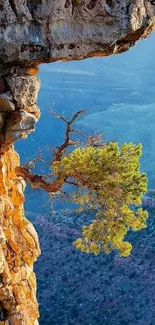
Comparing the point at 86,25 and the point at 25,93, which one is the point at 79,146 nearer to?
the point at 25,93

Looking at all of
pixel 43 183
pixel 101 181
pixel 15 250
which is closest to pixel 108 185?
pixel 101 181

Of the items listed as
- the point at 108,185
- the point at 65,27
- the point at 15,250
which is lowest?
the point at 15,250

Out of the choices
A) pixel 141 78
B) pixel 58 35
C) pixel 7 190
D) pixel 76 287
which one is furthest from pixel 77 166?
pixel 141 78

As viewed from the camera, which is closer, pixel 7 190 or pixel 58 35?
pixel 58 35

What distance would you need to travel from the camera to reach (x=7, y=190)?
43.9ft

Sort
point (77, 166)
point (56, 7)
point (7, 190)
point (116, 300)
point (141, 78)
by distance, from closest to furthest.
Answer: point (56, 7)
point (77, 166)
point (7, 190)
point (116, 300)
point (141, 78)

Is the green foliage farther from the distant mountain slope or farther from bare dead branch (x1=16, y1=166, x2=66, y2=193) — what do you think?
the distant mountain slope

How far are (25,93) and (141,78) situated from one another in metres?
100

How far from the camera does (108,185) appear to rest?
12.7 metres

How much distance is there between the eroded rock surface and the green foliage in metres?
2.60

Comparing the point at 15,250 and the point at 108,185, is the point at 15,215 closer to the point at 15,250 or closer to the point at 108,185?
the point at 15,250

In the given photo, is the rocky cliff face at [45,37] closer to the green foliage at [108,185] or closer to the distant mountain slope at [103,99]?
the green foliage at [108,185]

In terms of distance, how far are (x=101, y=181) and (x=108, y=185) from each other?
0.22 meters

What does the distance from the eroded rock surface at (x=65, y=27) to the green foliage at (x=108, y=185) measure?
2.60m
